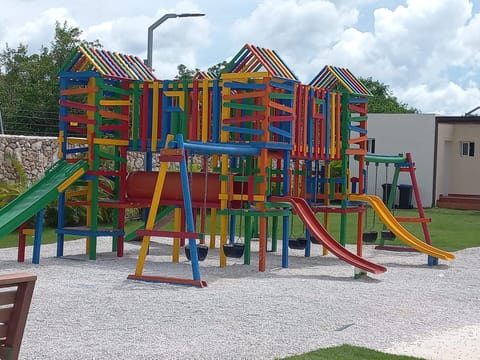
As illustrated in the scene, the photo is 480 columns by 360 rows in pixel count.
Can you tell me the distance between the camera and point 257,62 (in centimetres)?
1488

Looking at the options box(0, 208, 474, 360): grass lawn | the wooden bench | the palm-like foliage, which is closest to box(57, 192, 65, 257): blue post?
box(0, 208, 474, 360): grass lawn

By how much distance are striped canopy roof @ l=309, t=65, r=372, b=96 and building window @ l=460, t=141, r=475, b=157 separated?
18.5 meters

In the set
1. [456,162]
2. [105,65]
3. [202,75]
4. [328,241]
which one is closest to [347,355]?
[328,241]

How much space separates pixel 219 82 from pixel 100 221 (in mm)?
7433

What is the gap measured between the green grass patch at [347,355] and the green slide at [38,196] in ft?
22.9

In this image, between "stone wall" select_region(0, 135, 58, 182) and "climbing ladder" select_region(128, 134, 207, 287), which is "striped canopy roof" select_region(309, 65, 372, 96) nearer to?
"climbing ladder" select_region(128, 134, 207, 287)

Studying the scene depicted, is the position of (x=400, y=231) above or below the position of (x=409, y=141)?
below

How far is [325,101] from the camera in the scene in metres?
15.7

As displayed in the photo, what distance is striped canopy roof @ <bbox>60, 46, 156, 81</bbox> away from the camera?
15.1 metres

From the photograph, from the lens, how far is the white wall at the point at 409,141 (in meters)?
33.9

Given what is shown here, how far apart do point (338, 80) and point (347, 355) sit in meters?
10.6

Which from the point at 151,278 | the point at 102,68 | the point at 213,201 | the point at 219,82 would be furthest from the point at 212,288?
the point at 102,68

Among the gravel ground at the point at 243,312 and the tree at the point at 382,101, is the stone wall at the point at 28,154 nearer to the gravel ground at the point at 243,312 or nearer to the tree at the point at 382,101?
the gravel ground at the point at 243,312

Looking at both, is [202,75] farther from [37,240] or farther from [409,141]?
[409,141]
